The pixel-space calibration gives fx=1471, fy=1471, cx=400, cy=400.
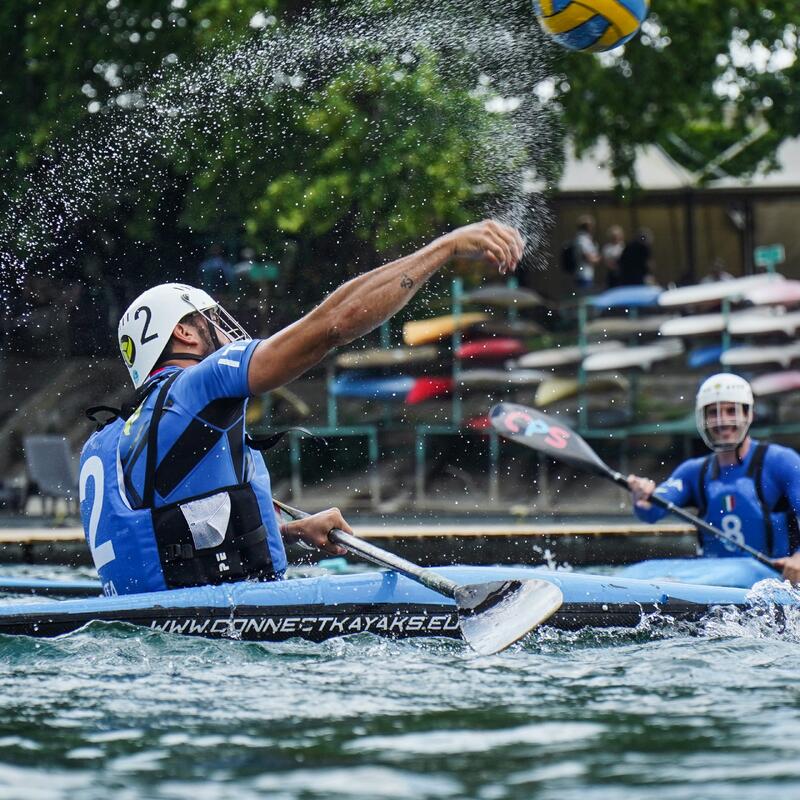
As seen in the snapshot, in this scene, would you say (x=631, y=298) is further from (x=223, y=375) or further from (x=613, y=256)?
(x=223, y=375)

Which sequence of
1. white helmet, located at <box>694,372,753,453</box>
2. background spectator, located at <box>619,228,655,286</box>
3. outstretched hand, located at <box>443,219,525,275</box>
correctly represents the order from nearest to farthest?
1. outstretched hand, located at <box>443,219,525,275</box>
2. white helmet, located at <box>694,372,753,453</box>
3. background spectator, located at <box>619,228,655,286</box>

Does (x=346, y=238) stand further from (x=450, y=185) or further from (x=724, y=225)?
(x=724, y=225)

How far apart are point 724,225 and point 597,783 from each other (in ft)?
53.7

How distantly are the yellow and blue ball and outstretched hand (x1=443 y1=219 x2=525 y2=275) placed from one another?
3.62m

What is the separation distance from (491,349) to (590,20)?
6151 millimetres

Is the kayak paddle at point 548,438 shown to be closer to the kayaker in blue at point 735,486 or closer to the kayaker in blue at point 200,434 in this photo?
the kayaker in blue at point 735,486

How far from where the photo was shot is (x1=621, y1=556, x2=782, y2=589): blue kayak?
7355mm

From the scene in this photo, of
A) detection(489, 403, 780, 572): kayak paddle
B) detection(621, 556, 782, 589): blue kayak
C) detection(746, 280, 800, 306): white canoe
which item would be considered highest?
detection(746, 280, 800, 306): white canoe

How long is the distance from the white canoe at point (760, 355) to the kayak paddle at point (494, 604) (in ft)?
29.1

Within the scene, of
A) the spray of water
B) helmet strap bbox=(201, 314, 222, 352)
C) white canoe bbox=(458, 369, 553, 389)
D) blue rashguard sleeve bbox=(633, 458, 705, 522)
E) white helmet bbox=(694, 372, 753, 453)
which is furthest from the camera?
white canoe bbox=(458, 369, 553, 389)

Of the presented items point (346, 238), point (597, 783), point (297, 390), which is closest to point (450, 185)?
point (346, 238)

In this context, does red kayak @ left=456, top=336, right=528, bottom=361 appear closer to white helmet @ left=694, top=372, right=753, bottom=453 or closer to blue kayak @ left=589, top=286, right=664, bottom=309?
blue kayak @ left=589, top=286, right=664, bottom=309

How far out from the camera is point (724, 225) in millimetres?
19719

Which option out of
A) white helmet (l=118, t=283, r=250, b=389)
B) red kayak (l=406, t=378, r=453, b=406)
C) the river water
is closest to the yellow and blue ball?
white helmet (l=118, t=283, r=250, b=389)
